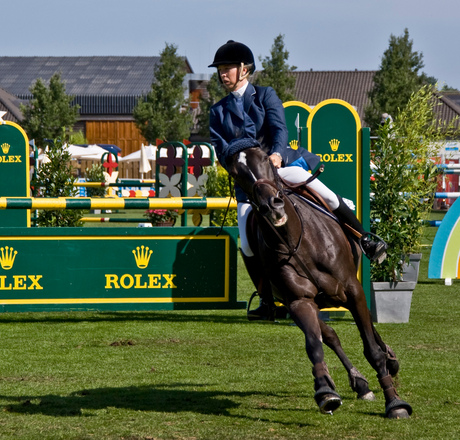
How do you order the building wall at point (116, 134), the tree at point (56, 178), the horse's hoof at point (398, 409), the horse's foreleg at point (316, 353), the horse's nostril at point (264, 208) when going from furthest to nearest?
the building wall at point (116, 134)
the tree at point (56, 178)
the horse's hoof at point (398, 409)
the horse's foreleg at point (316, 353)
the horse's nostril at point (264, 208)

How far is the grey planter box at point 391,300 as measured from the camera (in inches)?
351

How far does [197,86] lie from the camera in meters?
76.5

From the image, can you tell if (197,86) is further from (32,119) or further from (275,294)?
(275,294)

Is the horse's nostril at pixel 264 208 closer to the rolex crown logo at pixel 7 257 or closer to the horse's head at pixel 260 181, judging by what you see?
the horse's head at pixel 260 181

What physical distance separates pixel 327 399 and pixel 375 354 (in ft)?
2.68

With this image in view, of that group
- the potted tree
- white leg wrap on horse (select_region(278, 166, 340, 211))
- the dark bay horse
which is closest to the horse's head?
the dark bay horse

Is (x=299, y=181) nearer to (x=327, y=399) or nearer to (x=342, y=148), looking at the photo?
(x=327, y=399)

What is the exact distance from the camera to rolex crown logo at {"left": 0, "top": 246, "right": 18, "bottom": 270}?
8602 mm

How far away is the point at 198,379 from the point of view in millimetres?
6355

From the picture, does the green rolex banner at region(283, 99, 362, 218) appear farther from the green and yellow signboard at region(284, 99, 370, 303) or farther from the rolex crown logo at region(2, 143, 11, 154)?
the rolex crown logo at region(2, 143, 11, 154)

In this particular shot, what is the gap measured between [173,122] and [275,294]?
1826 inches

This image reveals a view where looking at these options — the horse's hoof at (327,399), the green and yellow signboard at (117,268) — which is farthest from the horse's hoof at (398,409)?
the green and yellow signboard at (117,268)

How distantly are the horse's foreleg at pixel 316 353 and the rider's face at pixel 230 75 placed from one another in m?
1.65

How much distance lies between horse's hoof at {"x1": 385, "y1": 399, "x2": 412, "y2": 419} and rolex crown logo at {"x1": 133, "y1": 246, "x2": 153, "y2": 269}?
165 inches
